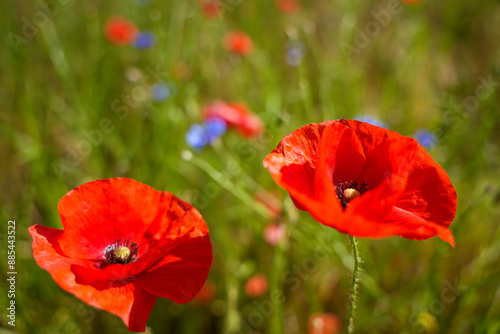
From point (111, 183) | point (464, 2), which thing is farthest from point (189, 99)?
point (464, 2)

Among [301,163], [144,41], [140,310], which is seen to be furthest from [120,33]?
[140,310]

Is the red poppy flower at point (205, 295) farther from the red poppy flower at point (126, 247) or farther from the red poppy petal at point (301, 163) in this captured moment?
the red poppy petal at point (301, 163)

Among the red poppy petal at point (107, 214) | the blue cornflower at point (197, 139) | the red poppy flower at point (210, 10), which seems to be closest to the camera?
the red poppy petal at point (107, 214)

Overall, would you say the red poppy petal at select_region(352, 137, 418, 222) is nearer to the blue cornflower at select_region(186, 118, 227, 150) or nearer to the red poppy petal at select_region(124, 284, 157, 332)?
the red poppy petal at select_region(124, 284, 157, 332)

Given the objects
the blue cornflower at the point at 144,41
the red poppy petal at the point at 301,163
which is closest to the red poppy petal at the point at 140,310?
the red poppy petal at the point at 301,163

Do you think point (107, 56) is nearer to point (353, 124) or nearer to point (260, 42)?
point (260, 42)

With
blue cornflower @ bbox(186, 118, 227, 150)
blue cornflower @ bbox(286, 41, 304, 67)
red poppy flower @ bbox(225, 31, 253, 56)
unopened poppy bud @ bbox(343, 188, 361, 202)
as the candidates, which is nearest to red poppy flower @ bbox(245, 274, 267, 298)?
blue cornflower @ bbox(186, 118, 227, 150)
